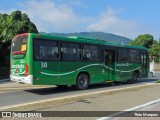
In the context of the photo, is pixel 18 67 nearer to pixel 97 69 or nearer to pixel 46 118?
pixel 97 69

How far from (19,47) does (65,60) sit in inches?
101

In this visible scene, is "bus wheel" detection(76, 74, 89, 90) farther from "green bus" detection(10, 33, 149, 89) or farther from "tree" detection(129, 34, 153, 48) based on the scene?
"tree" detection(129, 34, 153, 48)

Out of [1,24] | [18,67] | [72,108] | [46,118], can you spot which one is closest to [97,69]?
[18,67]

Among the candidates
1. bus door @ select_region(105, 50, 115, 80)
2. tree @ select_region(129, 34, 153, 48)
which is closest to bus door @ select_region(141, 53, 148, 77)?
bus door @ select_region(105, 50, 115, 80)

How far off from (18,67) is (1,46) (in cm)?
1509

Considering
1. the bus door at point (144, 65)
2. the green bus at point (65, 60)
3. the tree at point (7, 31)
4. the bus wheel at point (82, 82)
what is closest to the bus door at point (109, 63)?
the green bus at point (65, 60)

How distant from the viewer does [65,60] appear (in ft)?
56.6

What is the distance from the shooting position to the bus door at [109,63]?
20.7 m

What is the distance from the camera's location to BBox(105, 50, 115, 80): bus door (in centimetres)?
2067

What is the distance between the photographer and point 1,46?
30562 mm

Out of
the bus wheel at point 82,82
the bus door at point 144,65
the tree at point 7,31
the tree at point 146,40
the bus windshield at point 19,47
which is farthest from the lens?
the tree at point 146,40

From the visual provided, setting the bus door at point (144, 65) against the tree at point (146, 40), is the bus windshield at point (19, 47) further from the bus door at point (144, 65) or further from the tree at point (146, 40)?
the tree at point (146, 40)

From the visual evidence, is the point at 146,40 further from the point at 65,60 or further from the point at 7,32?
the point at 65,60

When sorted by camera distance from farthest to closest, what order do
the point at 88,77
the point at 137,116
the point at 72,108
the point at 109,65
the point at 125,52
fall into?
1. the point at 125,52
2. the point at 109,65
3. the point at 88,77
4. the point at 72,108
5. the point at 137,116
